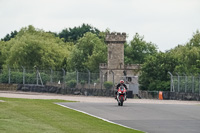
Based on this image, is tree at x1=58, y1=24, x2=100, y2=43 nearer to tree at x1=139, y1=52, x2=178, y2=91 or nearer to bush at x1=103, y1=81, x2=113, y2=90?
tree at x1=139, y1=52, x2=178, y2=91

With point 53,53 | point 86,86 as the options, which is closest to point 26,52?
point 53,53

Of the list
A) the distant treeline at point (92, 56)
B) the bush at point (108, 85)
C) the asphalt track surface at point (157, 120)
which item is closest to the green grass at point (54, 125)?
the asphalt track surface at point (157, 120)

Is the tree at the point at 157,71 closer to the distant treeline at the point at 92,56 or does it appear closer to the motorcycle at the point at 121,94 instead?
the distant treeline at the point at 92,56

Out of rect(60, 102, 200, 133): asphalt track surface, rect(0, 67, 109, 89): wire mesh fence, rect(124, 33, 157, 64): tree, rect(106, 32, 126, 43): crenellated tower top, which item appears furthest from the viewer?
rect(124, 33, 157, 64): tree

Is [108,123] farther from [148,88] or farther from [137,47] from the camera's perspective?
[137,47]

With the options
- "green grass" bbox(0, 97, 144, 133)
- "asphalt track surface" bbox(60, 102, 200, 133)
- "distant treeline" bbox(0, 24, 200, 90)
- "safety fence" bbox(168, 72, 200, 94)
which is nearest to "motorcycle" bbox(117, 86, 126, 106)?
"asphalt track surface" bbox(60, 102, 200, 133)

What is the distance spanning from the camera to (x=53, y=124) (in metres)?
18.1

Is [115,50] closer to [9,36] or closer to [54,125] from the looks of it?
[9,36]

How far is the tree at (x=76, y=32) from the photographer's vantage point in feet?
524

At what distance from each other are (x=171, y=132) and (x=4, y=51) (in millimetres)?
101776

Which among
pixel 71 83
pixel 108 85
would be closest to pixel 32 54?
pixel 108 85

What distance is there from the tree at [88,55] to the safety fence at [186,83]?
197 feet

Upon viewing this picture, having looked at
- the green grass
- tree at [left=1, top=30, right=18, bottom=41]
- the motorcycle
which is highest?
tree at [left=1, top=30, right=18, bottom=41]

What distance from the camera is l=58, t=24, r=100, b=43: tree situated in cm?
15962
